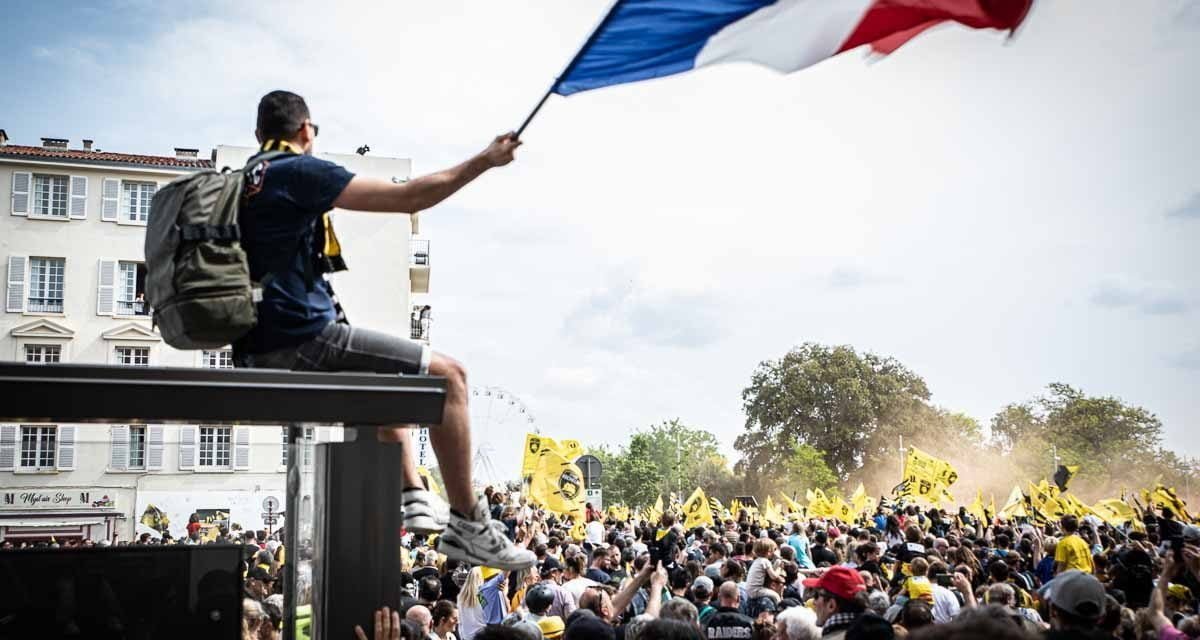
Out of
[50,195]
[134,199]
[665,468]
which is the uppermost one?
[134,199]

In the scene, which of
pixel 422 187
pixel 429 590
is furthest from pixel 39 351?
pixel 422 187

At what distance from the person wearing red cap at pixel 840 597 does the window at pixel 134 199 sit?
105 ft

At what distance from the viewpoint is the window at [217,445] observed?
10.6 ft

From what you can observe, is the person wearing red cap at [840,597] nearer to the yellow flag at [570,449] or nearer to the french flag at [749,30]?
the french flag at [749,30]

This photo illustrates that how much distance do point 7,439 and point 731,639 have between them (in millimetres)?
6027

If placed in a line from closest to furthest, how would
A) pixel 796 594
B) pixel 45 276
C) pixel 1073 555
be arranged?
pixel 796 594 → pixel 1073 555 → pixel 45 276

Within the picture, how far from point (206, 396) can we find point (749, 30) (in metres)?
2.86

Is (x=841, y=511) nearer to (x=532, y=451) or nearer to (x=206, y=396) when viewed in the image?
(x=532, y=451)

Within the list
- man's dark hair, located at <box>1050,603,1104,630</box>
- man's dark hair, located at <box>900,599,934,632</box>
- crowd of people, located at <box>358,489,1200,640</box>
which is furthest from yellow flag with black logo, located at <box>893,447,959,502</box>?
man's dark hair, located at <box>1050,603,1104,630</box>

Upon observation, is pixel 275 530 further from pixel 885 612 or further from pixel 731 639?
pixel 885 612

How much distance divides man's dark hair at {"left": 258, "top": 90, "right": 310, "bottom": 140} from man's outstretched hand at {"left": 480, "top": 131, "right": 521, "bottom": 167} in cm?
68

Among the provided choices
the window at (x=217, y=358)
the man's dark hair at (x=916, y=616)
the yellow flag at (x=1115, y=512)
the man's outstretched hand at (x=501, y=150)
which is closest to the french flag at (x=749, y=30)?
the man's outstretched hand at (x=501, y=150)

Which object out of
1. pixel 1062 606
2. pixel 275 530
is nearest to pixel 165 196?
pixel 275 530

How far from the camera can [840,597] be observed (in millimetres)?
7273
